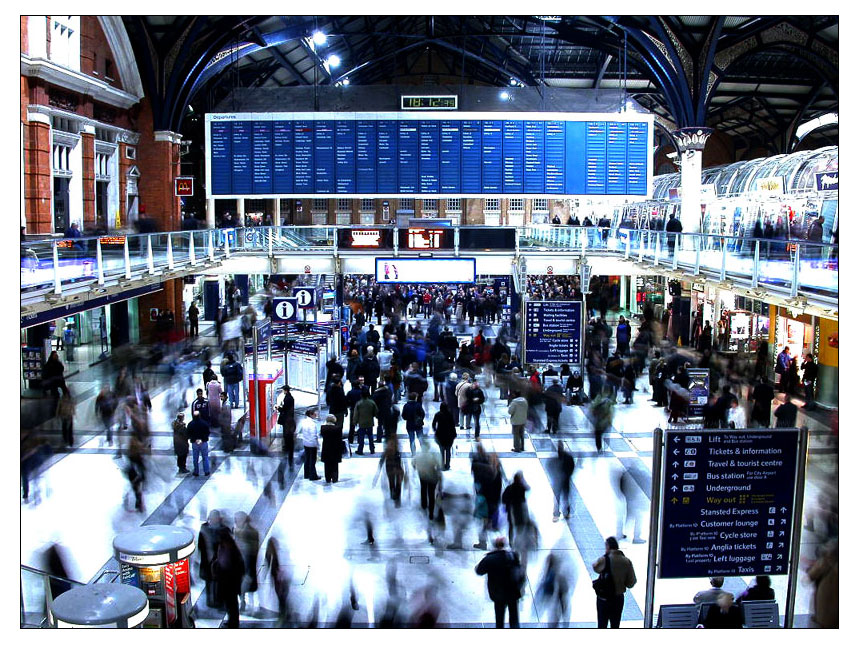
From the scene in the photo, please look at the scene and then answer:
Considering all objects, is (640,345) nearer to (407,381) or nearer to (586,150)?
(586,150)

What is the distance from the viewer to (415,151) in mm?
26156

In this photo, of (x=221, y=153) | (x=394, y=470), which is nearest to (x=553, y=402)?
(x=394, y=470)

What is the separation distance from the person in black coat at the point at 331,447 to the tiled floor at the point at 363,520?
23 centimetres

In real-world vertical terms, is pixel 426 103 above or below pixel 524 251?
above

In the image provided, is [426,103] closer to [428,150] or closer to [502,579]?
[428,150]

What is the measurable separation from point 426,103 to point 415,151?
143 cm

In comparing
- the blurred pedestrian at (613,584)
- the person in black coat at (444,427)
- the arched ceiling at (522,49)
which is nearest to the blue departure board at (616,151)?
the arched ceiling at (522,49)

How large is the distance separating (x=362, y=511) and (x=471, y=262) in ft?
35.2

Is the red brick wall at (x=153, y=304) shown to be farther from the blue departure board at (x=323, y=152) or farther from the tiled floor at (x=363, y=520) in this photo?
the tiled floor at (x=363, y=520)

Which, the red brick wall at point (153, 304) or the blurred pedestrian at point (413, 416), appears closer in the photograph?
the blurred pedestrian at point (413, 416)

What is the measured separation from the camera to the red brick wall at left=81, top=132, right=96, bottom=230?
2233 cm

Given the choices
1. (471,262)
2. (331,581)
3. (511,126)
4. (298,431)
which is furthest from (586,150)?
(331,581)

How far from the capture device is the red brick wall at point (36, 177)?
1908 cm

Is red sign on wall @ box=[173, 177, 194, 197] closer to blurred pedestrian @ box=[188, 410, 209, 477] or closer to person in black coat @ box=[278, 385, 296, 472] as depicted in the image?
person in black coat @ box=[278, 385, 296, 472]
